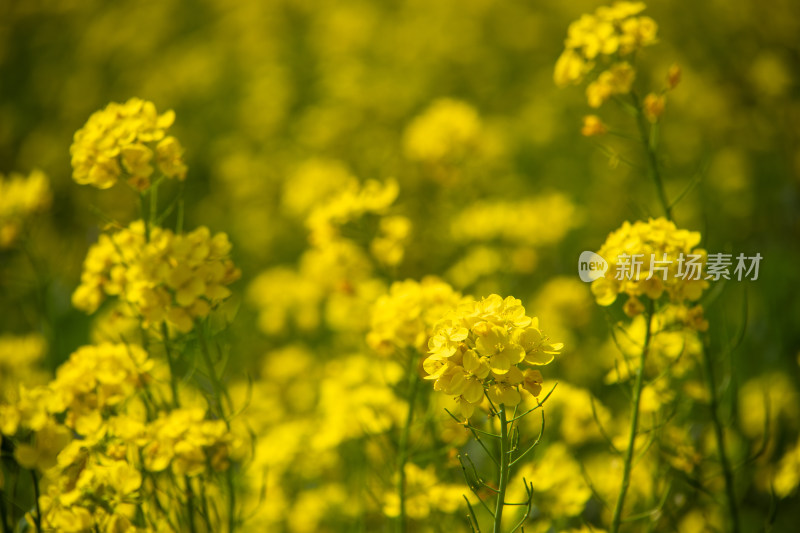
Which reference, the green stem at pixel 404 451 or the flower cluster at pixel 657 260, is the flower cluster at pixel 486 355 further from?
the green stem at pixel 404 451

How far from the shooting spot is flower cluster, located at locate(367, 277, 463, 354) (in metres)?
1.64

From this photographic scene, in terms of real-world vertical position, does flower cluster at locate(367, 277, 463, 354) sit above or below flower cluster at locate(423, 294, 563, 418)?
Result: above

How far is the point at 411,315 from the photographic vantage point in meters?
1.63

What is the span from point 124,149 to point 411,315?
76 centimetres

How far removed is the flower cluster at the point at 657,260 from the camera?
57.8 inches

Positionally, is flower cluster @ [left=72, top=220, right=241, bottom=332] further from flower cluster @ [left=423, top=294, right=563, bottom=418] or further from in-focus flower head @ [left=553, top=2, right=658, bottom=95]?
in-focus flower head @ [left=553, top=2, right=658, bottom=95]

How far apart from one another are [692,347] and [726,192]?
2.88 metres

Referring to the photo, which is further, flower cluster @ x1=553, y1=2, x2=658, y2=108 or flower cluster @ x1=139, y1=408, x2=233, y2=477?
flower cluster @ x1=553, y1=2, x2=658, y2=108

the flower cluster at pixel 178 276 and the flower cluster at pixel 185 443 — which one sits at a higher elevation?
the flower cluster at pixel 178 276

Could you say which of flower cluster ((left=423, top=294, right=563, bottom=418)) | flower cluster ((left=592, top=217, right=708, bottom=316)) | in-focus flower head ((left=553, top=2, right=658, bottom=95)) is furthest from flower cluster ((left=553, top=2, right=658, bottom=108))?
flower cluster ((left=423, top=294, right=563, bottom=418))

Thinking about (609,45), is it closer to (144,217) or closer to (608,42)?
(608,42)

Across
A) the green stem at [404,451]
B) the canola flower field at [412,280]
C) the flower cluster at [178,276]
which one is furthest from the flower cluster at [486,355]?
the flower cluster at [178,276]

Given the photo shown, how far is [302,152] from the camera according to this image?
5.27 m

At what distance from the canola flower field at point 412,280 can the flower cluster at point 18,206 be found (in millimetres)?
14
